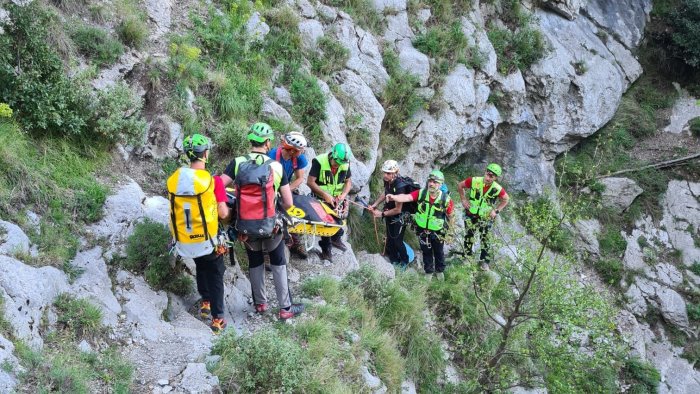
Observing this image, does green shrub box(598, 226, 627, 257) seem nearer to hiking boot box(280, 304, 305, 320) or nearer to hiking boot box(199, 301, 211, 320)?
hiking boot box(280, 304, 305, 320)

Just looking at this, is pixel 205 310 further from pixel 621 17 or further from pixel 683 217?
pixel 621 17

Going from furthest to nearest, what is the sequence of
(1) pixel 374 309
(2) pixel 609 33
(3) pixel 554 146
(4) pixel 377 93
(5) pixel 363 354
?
(2) pixel 609 33 → (3) pixel 554 146 → (4) pixel 377 93 → (1) pixel 374 309 → (5) pixel 363 354

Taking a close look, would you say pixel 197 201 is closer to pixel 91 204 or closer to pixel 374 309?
pixel 91 204

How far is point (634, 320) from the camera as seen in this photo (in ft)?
51.0

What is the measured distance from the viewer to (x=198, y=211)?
627 centimetres

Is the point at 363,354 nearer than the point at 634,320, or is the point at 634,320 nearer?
the point at 363,354

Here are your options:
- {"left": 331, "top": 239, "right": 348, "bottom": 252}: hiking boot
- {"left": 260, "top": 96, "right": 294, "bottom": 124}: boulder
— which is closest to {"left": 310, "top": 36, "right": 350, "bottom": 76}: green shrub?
{"left": 260, "top": 96, "right": 294, "bottom": 124}: boulder

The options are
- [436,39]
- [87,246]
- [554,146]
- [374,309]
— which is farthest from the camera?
[554,146]

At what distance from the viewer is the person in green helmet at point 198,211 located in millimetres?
6180

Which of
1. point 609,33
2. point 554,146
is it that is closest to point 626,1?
point 609,33

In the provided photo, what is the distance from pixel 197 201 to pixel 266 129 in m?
1.42

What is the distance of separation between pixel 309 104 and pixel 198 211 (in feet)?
19.6

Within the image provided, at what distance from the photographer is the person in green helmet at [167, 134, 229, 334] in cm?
Result: 618

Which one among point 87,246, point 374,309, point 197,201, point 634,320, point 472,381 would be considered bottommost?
point 634,320
